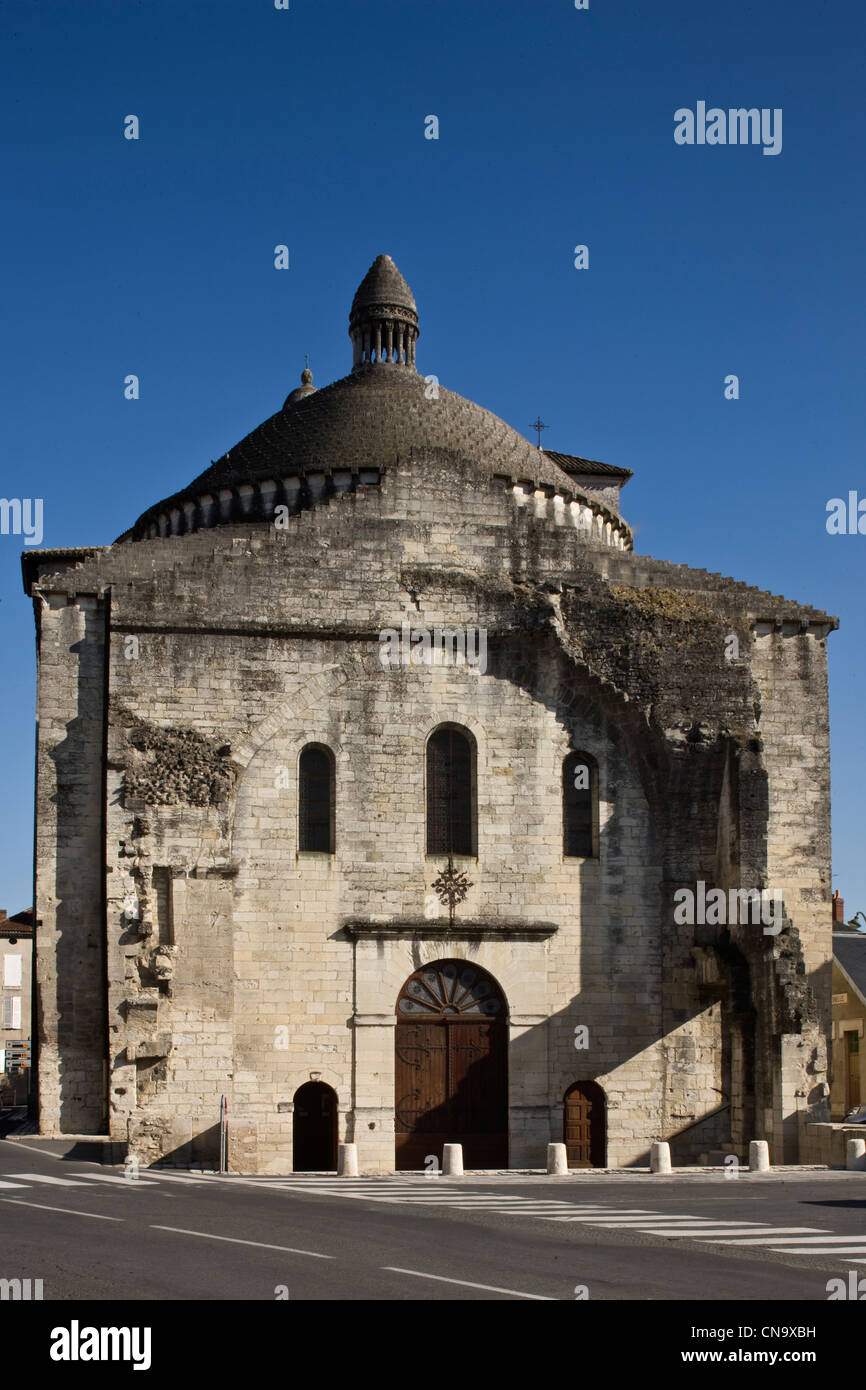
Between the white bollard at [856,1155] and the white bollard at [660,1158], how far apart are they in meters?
2.77

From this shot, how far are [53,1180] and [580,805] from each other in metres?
11.0

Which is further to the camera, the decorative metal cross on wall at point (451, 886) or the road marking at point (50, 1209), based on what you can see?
the decorative metal cross on wall at point (451, 886)

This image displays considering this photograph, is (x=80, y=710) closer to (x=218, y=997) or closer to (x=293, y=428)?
(x=218, y=997)

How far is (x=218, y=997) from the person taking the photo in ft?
86.0

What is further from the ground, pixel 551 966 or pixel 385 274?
pixel 385 274

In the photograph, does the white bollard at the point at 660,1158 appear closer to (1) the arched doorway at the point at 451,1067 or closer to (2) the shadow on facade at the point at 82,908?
(1) the arched doorway at the point at 451,1067

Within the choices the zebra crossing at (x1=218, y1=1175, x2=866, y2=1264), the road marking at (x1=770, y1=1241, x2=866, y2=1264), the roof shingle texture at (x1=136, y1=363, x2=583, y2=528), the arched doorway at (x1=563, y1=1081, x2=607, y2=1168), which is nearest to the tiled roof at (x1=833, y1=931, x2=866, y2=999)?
the roof shingle texture at (x1=136, y1=363, x2=583, y2=528)

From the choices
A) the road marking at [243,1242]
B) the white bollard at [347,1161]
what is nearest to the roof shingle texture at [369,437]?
the white bollard at [347,1161]

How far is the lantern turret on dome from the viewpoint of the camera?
3781cm

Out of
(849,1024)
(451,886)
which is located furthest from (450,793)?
(849,1024)

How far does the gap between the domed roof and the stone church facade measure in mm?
5177

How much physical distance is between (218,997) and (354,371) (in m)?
17.0

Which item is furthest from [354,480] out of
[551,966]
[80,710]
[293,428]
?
[551,966]

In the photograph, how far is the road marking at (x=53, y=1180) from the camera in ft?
69.6
